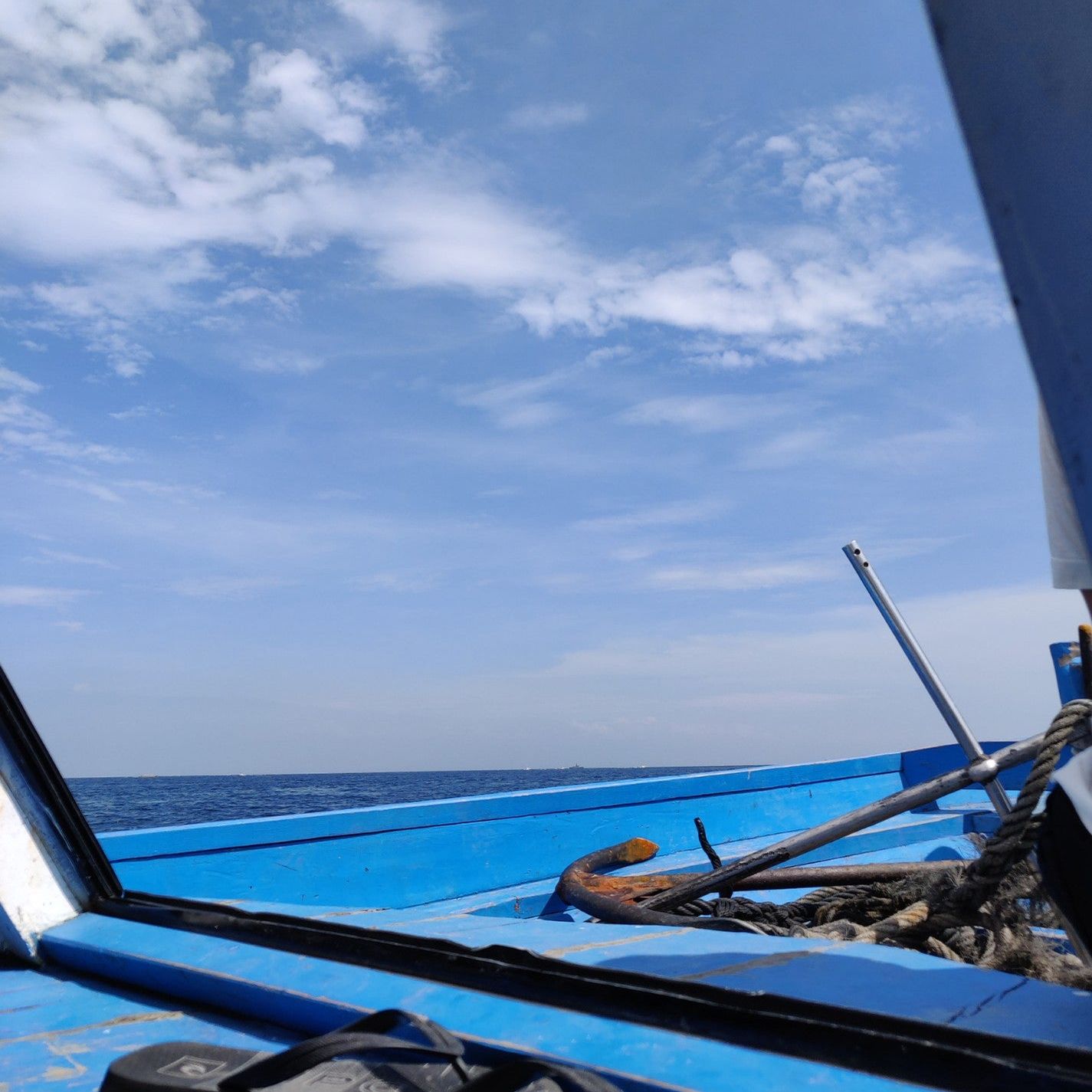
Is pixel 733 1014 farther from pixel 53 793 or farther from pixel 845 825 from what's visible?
pixel 845 825

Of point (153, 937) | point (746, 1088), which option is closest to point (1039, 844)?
point (746, 1088)

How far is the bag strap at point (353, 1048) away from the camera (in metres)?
0.75

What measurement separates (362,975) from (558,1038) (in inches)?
12.7

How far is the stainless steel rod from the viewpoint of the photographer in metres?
2.45

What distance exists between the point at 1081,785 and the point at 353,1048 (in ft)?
2.39

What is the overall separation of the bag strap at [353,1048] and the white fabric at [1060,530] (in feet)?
2.64

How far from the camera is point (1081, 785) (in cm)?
90

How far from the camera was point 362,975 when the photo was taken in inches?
43.1

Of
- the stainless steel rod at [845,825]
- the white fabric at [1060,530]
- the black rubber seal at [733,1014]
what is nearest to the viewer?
the black rubber seal at [733,1014]

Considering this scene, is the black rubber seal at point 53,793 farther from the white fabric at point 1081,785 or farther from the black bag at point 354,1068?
the white fabric at point 1081,785

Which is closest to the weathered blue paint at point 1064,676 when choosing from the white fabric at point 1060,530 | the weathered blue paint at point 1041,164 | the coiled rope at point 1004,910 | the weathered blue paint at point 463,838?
the weathered blue paint at point 463,838

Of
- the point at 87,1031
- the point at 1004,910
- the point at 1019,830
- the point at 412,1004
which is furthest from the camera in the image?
the point at 1004,910

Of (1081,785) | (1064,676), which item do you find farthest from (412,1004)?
(1064,676)

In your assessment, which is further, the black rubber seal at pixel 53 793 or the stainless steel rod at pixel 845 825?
the stainless steel rod at pixel 845 825
